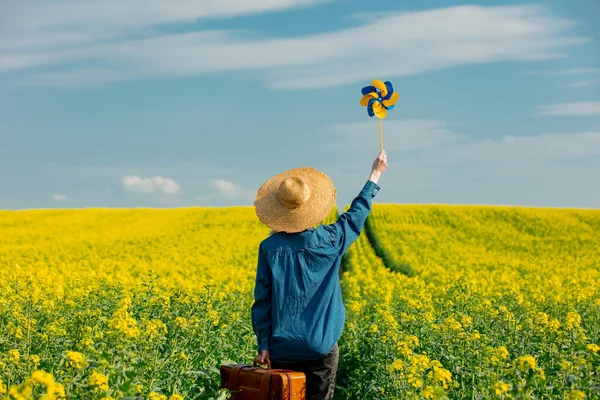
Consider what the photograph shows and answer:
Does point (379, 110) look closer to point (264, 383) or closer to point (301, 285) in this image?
point (301, 285)

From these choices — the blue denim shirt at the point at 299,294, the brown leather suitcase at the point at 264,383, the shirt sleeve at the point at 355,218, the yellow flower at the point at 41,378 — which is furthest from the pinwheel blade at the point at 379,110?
the yellow flower at the point at 41,378

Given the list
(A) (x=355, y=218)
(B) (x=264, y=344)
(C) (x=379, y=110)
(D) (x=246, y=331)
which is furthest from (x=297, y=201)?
(D) (x=246, y=331)

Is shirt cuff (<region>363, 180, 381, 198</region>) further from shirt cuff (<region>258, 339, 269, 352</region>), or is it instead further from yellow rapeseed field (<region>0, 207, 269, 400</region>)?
yellow rapeseed field (<region>0, 207, 269, 400</region>)

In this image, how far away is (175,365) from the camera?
23.6 feet

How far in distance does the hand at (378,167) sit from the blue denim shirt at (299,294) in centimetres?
62

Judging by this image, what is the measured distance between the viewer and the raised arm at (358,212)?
231 inches

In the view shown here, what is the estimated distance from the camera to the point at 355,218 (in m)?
5.93

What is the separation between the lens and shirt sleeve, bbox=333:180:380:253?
19.2 feet

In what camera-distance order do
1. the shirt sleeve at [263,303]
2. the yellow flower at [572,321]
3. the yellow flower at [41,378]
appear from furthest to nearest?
the yellow flower at [572,321], the shirt sleeve at [263,303], the yellow flower at [41,378]

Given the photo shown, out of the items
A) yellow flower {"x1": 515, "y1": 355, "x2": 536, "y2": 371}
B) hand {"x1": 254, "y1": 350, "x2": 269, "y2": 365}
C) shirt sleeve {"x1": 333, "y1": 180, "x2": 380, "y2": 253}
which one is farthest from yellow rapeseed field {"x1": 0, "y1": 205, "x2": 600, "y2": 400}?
shirt sleeve {"x1": 333, "y1": 180, "x2": 380, "y2": 253}

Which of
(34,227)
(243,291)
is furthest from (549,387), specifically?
(34,227)

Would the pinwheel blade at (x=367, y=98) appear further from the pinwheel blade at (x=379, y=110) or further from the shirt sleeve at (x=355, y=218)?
the shirt sleeve at (x=355, y=218)

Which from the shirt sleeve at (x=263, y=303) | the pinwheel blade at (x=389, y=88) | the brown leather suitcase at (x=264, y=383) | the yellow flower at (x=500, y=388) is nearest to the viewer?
the yellow flower at (x=500, y=388)

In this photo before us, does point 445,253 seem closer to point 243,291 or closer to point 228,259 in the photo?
point 228,259
